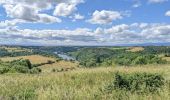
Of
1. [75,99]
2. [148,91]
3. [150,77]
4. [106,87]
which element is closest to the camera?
[75,99]

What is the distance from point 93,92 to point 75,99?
1142 mm

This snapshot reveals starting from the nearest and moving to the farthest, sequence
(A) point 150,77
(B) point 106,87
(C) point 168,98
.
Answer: (C) point 168,98, (B) point 106,87, (A) point 150,77

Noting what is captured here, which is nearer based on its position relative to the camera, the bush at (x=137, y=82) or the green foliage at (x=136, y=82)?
the green foliage at (x=136, y=82)

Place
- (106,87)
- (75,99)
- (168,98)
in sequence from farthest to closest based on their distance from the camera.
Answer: (106,87), (75,99), (168,98)

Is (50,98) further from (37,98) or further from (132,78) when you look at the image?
(132,78)

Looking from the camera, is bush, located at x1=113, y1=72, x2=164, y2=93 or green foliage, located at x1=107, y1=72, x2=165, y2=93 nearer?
green foliage, located at x1=107, y1=72, x2=165, y2=93

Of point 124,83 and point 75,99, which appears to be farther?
point 124,83

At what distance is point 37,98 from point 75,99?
47.3 inches

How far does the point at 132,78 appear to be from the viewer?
11602mm

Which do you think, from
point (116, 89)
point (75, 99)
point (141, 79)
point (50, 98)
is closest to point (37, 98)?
point (50, 98)

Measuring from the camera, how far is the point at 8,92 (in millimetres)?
10359

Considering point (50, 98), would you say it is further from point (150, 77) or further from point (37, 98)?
point (150, 77)

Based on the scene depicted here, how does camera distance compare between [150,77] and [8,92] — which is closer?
[8,92]

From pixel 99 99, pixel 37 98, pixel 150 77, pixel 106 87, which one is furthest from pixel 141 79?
pixel 37 98
